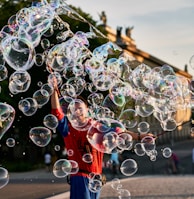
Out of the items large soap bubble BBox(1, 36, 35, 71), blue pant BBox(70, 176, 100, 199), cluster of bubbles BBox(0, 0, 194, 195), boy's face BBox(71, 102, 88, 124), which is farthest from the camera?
large soap bubble BBox(1, 36, 35, 71)

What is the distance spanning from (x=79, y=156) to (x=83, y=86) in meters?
2.11

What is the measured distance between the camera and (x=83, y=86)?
7.68 metres

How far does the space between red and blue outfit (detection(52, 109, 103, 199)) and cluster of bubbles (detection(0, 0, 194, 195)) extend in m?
0.06

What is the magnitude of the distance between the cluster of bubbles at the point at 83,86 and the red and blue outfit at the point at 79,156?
61 millimetres

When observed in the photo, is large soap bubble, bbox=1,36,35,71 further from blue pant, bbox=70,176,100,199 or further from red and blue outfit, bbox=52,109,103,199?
blue pant, bbox=70,176,100,199

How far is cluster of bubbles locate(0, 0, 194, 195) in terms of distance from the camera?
257 inches

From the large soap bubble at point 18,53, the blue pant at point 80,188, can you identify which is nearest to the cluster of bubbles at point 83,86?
the large soap bubble at point 18,53

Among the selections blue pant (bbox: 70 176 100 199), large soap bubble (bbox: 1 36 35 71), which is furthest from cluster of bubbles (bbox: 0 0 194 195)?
blue pant (bbox: 70 176 100 199)

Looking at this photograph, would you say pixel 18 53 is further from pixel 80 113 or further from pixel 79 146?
pixel 79 146

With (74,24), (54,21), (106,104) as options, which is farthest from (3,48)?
(74,24)

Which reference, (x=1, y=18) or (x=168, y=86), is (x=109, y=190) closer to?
(x=168, y=86)

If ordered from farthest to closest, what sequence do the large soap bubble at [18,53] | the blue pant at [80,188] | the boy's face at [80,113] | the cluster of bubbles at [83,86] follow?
the large soap bubble at [18,53]
the cluster of bubbles at [83,86]
the boy's face at [80,113]
the blue pant at [80,188]

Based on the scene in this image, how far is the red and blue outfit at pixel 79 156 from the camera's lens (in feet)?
18.5

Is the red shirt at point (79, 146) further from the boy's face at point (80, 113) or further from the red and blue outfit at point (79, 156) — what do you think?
the boy's face at point (80, 113)
